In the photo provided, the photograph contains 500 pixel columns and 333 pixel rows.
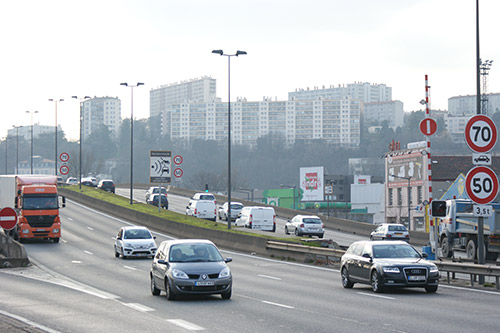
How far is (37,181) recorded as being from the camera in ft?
152

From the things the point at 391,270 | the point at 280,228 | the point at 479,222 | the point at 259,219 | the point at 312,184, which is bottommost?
the point at 280,228

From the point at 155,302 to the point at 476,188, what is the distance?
27.0ft

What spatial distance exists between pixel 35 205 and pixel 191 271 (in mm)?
28036

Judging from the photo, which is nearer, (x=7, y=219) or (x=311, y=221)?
(x=7, y=219)

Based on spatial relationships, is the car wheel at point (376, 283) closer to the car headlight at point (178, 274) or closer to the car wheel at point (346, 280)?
the car wheel at point (346, 280)

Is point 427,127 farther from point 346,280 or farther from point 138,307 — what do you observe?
point 138,307

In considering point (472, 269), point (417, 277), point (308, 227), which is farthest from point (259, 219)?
point (417, 277)

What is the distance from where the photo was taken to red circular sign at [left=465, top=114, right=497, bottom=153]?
63.7 ft

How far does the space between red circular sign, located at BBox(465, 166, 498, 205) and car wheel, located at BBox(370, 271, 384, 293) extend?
3.32 m

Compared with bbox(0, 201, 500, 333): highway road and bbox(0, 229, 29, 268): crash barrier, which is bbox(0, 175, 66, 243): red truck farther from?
bbox(0, 201, 500, 333): highway road

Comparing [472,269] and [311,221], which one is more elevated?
[472,269]

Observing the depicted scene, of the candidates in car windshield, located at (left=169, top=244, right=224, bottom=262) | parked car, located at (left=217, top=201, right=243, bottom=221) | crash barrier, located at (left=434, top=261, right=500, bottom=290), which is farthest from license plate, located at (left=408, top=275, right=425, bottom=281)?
parked car, located at (left=217, top=201, right=243, bottom=221)

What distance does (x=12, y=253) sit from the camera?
35.6 m

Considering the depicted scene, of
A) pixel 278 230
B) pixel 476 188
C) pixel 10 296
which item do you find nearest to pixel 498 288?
pixel 476 188
